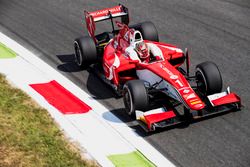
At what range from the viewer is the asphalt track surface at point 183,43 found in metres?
9.38

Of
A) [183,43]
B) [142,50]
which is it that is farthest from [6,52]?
[183,43]

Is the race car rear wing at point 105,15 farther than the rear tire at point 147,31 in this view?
Yes

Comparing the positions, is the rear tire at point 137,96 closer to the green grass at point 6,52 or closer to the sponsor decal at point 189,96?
the sponsor decal at point 189,96

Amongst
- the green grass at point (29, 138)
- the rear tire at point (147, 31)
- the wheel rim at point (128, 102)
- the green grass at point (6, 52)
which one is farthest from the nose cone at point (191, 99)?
the green grass at point (6, 52)

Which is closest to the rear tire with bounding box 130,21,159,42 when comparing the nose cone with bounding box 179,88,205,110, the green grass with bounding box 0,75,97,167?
the nose cone with bounding box 179,88,205,110

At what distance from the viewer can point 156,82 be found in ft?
35.1

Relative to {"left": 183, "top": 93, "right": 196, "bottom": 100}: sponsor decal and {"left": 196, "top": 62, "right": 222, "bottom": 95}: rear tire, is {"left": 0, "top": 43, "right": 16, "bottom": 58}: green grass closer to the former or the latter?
{"left": 196, "top": 62, "right": 222, "bottom": 95}: rear tire

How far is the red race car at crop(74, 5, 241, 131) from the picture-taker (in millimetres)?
9914

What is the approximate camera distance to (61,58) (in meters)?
13.6

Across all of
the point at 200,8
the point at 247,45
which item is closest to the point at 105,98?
the point at 247,45

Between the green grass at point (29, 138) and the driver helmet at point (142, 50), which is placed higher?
the driver helmet at point (142, 50)

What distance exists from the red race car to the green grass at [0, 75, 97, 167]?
5.52 ft

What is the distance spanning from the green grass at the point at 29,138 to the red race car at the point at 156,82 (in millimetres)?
1682

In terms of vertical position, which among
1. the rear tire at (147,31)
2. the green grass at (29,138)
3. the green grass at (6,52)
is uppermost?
the rear tire at (147,31)
